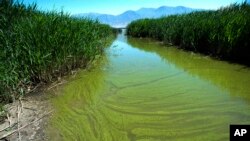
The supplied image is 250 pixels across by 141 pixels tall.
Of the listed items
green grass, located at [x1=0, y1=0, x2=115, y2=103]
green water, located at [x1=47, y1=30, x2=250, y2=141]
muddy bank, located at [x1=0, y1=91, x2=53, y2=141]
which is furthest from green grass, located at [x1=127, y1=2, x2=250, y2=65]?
muddy bank, located at [x1=0, y1=91, x2=53, y2=141]

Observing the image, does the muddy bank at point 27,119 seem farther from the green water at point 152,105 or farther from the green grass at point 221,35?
the green grass at point 221,35

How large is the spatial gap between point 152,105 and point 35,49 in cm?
188

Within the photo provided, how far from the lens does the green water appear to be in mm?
3100

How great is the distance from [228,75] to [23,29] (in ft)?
10.3

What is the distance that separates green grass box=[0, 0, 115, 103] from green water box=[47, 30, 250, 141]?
347 mm

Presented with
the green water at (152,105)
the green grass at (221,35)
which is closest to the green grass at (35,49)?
the green water at (152,105)

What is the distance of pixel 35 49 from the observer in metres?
4.77

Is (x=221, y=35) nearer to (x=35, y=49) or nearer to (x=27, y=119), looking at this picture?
(x=35, y=49)

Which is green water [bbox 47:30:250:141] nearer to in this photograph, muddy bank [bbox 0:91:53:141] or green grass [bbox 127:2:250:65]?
muddy bank [bbox 0:91:53:141]

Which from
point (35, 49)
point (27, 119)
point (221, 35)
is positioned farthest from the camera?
point (221, 35)

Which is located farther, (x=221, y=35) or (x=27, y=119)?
(x=221, y=35)

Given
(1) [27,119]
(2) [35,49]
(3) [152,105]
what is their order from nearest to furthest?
(1) [27,119], (3) [152,105], (2) [35,49]

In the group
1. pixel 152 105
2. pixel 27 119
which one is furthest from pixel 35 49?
pixel 152 105

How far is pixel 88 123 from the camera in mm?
3426
